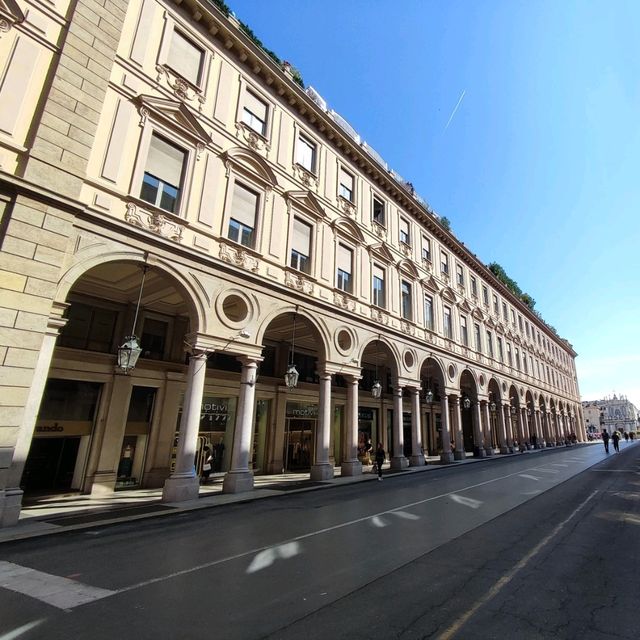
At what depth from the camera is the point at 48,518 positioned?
9.05m

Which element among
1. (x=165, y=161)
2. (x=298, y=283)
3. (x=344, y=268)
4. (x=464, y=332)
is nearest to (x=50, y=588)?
(x=165, y=161)

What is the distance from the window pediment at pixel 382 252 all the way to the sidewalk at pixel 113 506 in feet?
38.8

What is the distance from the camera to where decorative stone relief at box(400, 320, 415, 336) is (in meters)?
22.3

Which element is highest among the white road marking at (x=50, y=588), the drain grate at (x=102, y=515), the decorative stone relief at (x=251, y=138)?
the decorative stone relief at (x=251, y=138)

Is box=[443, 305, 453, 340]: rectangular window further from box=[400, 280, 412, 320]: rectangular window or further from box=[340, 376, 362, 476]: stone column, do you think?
box=[340, 376, 362, 476]: stone column

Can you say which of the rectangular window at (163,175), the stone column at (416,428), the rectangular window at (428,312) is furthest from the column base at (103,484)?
the rectangular window at (428,312)

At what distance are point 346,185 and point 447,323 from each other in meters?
12.9

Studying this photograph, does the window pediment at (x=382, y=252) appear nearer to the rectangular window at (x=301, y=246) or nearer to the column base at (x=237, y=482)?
the rectangular window at (x=301, y=246)

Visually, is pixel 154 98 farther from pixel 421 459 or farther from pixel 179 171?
pixel 421 459

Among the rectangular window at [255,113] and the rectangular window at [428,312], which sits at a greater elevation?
the rectangular window at [255,113]

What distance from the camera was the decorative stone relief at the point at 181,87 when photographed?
12.7m

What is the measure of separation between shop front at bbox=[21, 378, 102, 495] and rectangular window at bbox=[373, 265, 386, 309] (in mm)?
13779

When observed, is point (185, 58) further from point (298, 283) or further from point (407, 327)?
point (407, 327)

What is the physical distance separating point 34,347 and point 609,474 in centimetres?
2214
